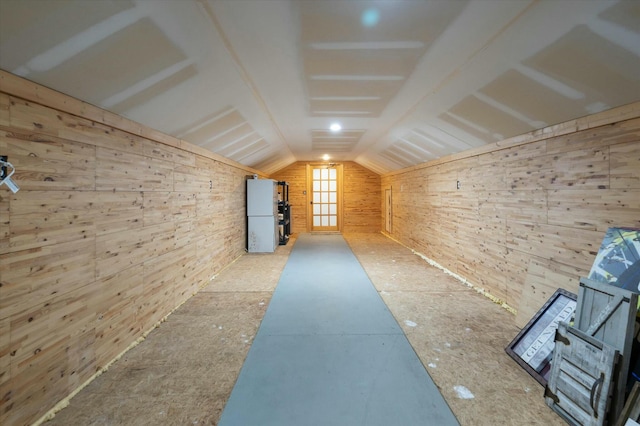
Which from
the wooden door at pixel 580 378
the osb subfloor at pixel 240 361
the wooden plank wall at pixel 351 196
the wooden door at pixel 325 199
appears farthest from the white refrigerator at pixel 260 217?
the wooden door at pixel 580 378

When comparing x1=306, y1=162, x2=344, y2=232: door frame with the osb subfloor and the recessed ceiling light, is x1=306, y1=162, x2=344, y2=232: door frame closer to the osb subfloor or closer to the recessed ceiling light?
the osb subfloor

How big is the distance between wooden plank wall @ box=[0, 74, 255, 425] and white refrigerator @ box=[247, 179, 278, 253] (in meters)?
3.55

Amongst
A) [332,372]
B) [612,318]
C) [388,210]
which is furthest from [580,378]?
[388,210]

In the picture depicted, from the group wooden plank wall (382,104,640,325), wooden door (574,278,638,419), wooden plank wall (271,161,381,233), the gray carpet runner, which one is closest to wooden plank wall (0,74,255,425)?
the gray carpet runner

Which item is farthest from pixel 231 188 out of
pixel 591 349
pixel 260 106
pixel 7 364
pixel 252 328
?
pixel 591 349

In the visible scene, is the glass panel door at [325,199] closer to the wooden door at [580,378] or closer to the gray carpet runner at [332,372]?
the gray carpet runner at [332,372]

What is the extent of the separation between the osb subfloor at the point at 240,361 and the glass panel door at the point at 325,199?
21.4 feet

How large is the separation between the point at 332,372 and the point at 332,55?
8.69 ft

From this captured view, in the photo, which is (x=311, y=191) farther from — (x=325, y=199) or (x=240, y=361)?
(x=240, y=361)

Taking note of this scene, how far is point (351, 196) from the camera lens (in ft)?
34.7

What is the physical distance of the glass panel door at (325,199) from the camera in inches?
418

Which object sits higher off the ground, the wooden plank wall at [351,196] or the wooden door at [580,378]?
the wooden plank wall at [351,196]

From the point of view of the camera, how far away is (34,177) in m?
1.71

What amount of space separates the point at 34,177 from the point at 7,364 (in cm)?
109
